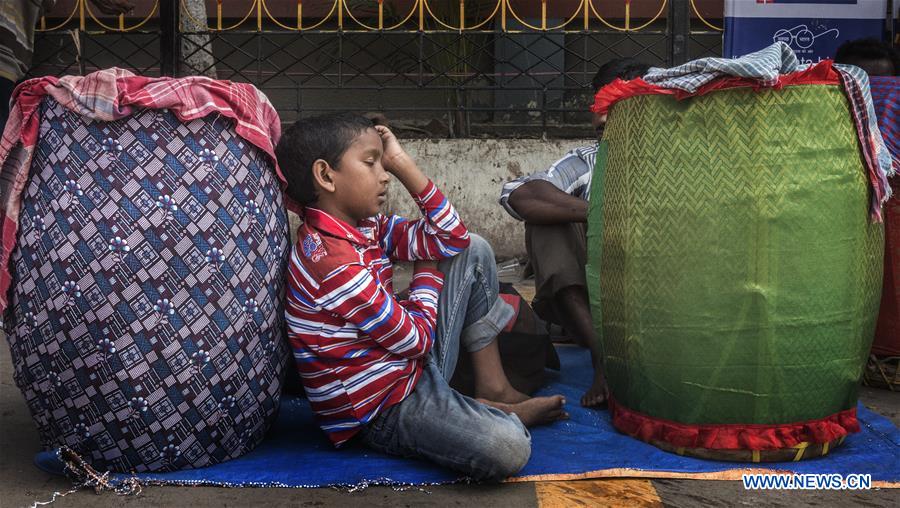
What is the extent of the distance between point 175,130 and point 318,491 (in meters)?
0.91

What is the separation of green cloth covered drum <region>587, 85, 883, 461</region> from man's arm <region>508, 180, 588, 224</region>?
73 cm

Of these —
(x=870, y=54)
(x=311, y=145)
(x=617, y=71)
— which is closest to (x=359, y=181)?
(x=311, y=145)

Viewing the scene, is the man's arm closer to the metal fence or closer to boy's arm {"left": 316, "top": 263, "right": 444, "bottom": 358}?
boy's arm {"left": 316, "top": 263, "right": 444, "bottom": 358}

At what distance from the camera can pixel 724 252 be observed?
7.62 feet

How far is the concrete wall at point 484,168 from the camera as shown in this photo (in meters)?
6.21

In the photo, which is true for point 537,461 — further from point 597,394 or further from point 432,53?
point 432,53

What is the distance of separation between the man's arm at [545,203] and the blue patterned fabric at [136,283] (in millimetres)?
1309

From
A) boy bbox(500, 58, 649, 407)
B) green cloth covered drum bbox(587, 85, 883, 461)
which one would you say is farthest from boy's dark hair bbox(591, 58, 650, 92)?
green cloth covered drum bbox(587, 85, 883, 461)

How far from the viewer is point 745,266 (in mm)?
2312

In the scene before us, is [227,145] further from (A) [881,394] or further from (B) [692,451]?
(A) [881,394]

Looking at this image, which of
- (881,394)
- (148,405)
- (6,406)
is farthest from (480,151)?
(148,405)

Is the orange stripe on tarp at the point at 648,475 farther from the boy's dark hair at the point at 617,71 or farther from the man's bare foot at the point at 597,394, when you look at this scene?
the boy's dark hair at the point at 617,71

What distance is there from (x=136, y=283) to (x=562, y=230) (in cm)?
166

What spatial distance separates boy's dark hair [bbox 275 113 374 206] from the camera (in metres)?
2.41
